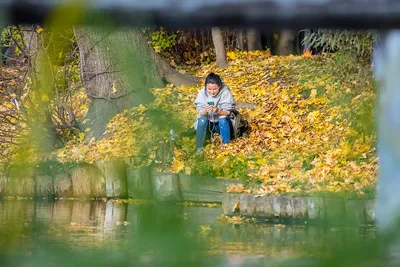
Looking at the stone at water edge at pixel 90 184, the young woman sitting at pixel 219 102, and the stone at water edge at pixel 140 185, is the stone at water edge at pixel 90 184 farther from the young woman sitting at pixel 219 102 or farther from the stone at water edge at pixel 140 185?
the young woman sitting at pixel 219 102

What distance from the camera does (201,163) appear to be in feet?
5.80

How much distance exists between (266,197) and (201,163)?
6812mm

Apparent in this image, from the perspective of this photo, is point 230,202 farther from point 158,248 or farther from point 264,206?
point 158,248

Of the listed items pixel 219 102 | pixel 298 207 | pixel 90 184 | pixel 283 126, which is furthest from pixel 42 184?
pixel 283 126

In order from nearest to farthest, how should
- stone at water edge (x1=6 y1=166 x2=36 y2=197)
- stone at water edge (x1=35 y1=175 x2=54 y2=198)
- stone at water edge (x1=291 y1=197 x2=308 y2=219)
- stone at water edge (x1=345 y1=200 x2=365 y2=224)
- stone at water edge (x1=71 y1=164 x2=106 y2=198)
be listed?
1. stone at water edge (x1=6 y1=166 x2=36 y2=197)
2. stone at water edge (x1=345 y1=200 x2=365 y2=224)
3. stone at water edge (x1=35 y1=175 x2=54 y2=198)
4. stone at water edge (x1=71 y1=164 x2=106 y2=198)
5. stone at water edge (x1=291 y1=197 x2=308 y2=219)

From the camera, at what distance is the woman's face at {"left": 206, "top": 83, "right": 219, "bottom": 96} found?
445 inches

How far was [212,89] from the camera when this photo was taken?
1140 cm

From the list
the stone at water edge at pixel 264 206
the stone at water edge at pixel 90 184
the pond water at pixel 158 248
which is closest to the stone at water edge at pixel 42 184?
the stone at water edge at pixel 90 184

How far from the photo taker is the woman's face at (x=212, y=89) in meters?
11.3

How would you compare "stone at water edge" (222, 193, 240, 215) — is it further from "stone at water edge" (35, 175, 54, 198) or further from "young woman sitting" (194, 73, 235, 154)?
"stone at water edge" (35, 175, 54, 198)

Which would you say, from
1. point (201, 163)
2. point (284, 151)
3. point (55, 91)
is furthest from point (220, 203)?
point (55, 91)

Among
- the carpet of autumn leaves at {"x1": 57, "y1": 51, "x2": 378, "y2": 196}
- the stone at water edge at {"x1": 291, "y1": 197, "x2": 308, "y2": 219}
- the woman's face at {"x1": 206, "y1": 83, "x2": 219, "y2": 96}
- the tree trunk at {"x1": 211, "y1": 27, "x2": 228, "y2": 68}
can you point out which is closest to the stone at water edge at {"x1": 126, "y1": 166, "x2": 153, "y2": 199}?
the carpet of autumn leaves at {"x1": 57, "y1": 51, "x2": 378, "y2": 196}

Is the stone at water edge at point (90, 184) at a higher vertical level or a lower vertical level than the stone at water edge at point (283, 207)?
lower

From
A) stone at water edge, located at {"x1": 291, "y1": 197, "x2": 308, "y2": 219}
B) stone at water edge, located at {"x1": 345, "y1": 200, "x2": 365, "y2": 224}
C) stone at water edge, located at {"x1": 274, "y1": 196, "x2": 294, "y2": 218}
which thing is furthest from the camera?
stone at water edge, located at {"x1": 274, "y1": 196, "x2": 294, "y2": 218}
